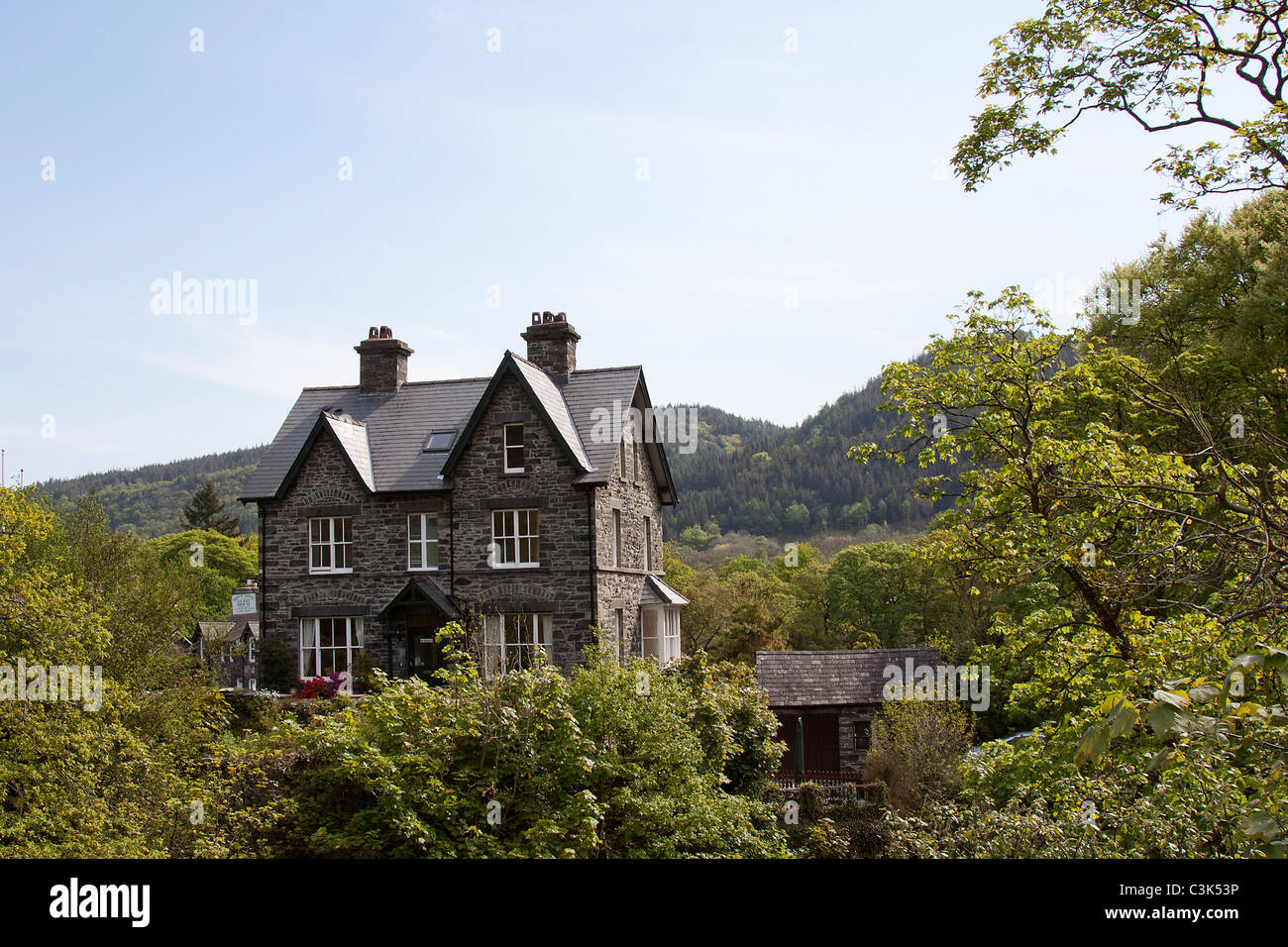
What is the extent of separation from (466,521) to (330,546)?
4661 millimetres

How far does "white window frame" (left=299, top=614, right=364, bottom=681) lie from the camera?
28.5m

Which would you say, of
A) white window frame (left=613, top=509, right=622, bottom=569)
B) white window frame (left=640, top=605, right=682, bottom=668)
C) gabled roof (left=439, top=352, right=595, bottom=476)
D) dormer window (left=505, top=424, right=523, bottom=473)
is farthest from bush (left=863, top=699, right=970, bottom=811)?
dormer window (left=505, top=424, right=523, bottom=473)

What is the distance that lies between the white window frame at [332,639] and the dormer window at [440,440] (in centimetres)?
584

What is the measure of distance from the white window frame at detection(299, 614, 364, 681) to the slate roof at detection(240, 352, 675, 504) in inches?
165

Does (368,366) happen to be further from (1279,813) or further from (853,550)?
(853,550)

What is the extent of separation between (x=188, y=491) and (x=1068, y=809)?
140142 mm

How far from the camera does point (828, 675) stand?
113 ft

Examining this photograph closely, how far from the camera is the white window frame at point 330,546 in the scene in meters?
29.0

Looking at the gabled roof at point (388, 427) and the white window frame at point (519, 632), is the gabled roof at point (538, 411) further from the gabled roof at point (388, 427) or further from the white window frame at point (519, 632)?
the white window frame at point (519, 632)

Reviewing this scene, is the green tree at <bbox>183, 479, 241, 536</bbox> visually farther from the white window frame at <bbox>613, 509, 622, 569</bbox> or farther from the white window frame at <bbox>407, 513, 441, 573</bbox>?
the white window frame at <bbox>613, 509, 622, 569</bbox>

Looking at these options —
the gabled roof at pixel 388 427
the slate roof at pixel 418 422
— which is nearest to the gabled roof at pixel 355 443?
the slate roof at pixel 418 422

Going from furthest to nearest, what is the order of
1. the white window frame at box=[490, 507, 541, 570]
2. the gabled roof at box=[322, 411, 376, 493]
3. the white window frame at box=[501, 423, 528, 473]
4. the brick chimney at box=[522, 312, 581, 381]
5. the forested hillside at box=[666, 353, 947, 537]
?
the forested hillside at box=[666, 353, 947, 537], the brick chimney at box=[522, 312, 581, 381], the gabled roof at box=[322, 411, 376, 493], the white window frame at box=[501, 423, 528, 473], the white window frame at box=[490, 507, 541, 570]

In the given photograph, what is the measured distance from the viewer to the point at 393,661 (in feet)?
92.2
